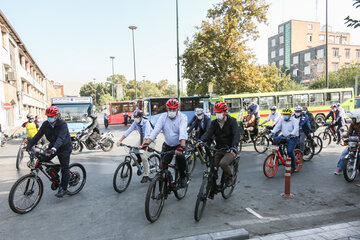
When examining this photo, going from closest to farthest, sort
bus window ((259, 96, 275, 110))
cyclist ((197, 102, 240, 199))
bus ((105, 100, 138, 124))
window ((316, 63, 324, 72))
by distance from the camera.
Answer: cyclist ((197, 102, 240, 199)), bus window ((259, 96, 275, 110)), bus ((105, 100, 138, 124)), window ((316, 63, 324, 72))

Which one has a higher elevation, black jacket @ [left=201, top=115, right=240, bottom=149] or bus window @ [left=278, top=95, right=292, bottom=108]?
bus window @ [left=278, top=95, right=292, bottom=108]

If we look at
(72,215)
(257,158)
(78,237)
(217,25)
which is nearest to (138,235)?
(78,237)

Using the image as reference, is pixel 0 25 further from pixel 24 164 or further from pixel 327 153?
pixel 327 153

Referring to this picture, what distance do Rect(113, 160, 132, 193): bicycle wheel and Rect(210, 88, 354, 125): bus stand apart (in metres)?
13.4

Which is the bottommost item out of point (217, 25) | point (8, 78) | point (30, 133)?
point (30, 133)

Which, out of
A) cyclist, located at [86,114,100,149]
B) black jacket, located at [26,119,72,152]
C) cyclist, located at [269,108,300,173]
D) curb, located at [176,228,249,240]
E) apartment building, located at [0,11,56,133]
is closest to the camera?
curb, located at [176,228,249,240]

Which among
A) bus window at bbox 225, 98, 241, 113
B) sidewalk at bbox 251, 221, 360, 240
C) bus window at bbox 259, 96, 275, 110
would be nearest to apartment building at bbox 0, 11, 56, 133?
bus window at bbox 225, 98, 241, 113

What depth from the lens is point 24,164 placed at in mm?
8648

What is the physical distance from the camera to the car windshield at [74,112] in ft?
44.2

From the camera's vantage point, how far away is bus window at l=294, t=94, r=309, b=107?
62.3ft

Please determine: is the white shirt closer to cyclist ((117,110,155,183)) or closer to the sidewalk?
the sidewalk

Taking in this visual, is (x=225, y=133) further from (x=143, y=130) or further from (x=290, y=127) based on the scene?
(x=290, y=127)

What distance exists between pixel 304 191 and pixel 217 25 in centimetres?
1694

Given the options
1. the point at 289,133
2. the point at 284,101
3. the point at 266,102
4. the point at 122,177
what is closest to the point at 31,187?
the point at 122,177
